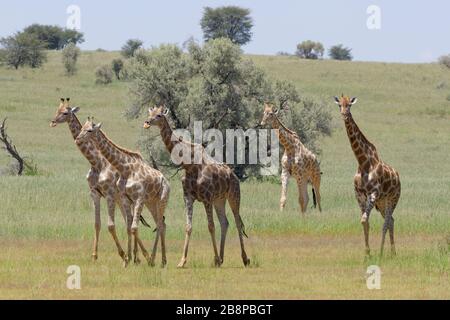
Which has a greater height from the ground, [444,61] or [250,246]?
[444,61]

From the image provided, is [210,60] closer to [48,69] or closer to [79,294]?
[79,294]

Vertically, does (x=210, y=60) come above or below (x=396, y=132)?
above

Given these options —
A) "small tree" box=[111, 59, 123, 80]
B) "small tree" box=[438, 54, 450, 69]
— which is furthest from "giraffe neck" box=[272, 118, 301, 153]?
"small tree" box=[438, 54, 450, 69]

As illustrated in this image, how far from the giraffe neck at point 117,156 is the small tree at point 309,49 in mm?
106610

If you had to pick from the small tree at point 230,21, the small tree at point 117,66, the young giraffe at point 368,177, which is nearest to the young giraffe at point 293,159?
the young giraffe at point 368,177

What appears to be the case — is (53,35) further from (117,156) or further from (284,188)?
(117,156)

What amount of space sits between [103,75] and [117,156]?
69.2 m

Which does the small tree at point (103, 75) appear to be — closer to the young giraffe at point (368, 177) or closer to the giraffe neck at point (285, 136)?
the giraffe neck at point (285, 136)

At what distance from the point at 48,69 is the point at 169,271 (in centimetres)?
7735

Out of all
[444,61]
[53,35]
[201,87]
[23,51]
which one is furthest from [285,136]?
[53,35]

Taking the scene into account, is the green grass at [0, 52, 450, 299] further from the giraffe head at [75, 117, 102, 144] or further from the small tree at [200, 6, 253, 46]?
the small tree at [200, 6, 253, 46]

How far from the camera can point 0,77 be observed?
85625 mm

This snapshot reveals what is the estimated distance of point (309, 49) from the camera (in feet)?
413
